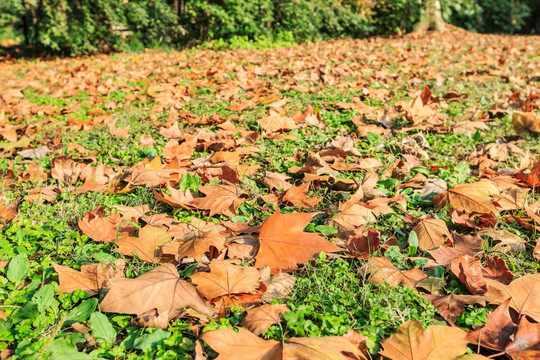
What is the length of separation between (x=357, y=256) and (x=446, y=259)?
13.0 inches

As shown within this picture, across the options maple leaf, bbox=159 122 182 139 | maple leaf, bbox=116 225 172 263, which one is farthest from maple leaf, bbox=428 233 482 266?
maple leaf, bbox=159 122 182 139

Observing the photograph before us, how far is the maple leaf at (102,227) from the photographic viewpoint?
160 cm

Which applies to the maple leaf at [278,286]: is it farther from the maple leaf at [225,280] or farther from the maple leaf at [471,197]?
the maple leaf at [471,197]

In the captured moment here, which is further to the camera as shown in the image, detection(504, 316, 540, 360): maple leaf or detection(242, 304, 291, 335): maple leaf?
detection(242, 304, 291, 335): maple leaf

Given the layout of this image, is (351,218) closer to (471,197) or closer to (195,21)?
(471,197)

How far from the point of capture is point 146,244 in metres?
1.50

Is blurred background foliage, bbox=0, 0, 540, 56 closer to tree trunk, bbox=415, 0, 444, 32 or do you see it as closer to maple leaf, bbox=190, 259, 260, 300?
tree trunk, bbox=415, 0, 444, 32

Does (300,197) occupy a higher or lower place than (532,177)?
lower

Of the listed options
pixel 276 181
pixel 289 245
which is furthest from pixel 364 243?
pixel 276 181

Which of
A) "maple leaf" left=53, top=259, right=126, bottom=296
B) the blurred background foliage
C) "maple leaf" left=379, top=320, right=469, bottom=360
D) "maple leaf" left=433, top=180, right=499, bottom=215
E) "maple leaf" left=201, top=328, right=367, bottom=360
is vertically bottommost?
"maple leaf" left=53, top=259, right=126, bottom=296

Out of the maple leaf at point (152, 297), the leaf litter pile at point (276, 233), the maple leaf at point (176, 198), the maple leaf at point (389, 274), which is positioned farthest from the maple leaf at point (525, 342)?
the maple leaf at point (176, 198)

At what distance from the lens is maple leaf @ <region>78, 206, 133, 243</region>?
1.60m

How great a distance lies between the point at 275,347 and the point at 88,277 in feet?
2.38

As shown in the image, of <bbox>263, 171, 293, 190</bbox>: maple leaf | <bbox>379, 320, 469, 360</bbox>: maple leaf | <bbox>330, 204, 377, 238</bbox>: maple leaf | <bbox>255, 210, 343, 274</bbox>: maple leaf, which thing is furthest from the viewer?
<bbox>263, 171, 293, 190</bbox>: maple leaf
